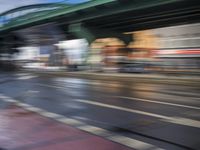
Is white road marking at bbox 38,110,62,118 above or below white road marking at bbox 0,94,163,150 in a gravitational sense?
below

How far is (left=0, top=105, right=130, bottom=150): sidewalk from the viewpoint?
6.47 meters

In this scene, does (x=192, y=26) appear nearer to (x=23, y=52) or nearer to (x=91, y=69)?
(x=91, y=69)

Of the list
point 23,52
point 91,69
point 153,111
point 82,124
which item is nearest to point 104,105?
point 153,111

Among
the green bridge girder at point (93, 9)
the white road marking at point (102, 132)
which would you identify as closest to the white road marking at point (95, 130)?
the white road marking at point (102, 132)

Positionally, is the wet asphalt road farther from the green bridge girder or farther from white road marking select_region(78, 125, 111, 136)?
the green bridge girder

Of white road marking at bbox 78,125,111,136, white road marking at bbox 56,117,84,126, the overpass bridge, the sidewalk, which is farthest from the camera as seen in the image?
the overpass bridge

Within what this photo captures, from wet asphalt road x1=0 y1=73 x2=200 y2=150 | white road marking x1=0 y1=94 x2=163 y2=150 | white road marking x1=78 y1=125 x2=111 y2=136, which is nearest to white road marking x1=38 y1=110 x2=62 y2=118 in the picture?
white road marking x1=0 y1=94 x2=163 y2=150

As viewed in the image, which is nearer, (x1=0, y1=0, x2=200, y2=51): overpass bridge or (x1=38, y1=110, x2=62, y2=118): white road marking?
(x1=38, y1=110, x2=62, y2=118): white road marking

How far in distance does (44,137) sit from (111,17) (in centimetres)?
3291

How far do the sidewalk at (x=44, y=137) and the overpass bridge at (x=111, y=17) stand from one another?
904 inches

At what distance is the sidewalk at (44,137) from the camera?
647cm

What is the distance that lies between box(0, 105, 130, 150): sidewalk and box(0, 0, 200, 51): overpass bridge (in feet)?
75.4

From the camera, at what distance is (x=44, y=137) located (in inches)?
283

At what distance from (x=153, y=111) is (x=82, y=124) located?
2.21 meters
